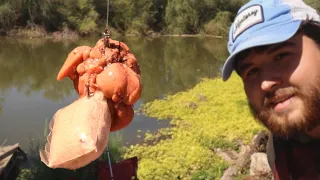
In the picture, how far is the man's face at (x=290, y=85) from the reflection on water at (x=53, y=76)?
625cm

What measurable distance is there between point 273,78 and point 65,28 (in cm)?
2785

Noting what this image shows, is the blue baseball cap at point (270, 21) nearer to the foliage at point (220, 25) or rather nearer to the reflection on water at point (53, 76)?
the reflection on water at point (53, 76)

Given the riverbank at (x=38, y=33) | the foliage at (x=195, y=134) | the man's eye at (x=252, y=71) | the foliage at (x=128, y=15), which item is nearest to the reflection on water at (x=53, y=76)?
the foliage at (x=195, y=134)

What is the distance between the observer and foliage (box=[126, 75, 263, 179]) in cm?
545

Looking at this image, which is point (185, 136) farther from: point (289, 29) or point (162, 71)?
point (162, 71)

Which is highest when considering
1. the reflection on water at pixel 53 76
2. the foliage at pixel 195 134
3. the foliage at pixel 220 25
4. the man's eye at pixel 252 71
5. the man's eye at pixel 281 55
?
the man's eye at pixel 281 55

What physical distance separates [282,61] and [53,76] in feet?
43.5

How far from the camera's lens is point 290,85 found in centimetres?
101

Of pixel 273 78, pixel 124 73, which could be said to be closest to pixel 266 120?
pixel 273 78

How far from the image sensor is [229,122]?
743 cm

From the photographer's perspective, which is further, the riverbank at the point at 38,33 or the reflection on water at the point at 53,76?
the riverbank at the point at 38,33

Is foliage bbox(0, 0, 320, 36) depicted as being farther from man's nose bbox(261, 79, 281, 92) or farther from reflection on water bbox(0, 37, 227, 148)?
man's nose bbox(261, 79, 281, 92)

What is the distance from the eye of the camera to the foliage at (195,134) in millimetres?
5445

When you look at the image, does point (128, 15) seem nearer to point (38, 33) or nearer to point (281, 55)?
point (38, 33)
